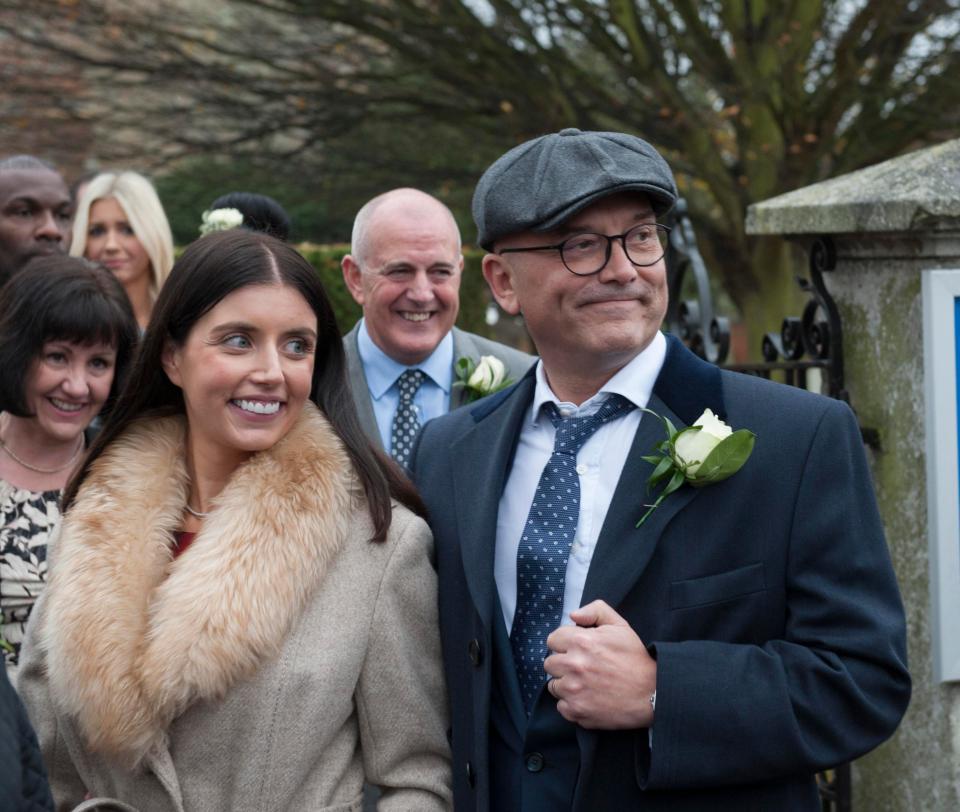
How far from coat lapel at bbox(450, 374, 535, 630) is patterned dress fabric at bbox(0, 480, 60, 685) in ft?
3.97

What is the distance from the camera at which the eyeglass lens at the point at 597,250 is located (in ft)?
7.70

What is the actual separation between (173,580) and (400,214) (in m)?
2.14

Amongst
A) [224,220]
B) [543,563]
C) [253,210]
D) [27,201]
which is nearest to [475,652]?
[543,563]

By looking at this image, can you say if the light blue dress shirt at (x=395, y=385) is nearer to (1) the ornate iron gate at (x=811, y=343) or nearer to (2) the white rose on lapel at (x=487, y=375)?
(2) the white rose on lapel at (x=487, y=375)

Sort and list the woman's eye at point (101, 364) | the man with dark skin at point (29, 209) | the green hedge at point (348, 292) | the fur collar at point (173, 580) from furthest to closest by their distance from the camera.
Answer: the green hedge at point (348, 292) < the man with dark skin at point (29, 209) < the woman's eye at point (101, 364) < the fur collar at point (173, 580)

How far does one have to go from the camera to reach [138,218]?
18.3ft

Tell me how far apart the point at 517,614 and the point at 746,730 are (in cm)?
46

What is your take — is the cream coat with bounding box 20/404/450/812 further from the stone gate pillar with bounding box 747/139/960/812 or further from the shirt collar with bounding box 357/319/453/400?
the shirt collar with bounding box 357/319/453/400

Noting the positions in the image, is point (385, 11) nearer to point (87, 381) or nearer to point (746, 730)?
point (87, 381)

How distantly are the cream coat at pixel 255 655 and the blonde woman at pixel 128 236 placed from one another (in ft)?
10.1

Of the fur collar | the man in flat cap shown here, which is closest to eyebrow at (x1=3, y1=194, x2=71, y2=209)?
the fur collar

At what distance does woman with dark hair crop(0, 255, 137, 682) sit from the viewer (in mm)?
3541

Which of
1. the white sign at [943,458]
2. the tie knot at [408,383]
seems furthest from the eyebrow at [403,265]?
the white sign at [943,458]

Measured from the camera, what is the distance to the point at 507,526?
2459 millimetres
